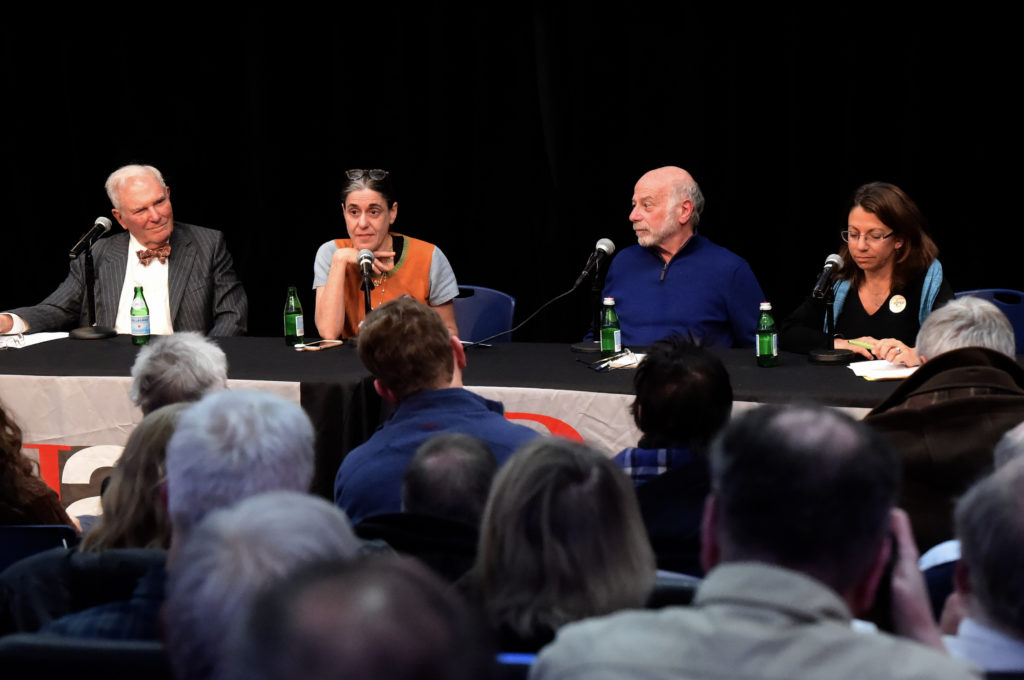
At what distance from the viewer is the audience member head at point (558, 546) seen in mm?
1306

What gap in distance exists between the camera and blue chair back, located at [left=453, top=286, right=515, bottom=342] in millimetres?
3994

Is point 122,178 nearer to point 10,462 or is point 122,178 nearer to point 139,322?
point 139,322

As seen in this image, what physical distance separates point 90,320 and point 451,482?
Result: 8.56 feet

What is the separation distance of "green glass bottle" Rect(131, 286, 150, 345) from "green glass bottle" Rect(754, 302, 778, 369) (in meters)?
1.97

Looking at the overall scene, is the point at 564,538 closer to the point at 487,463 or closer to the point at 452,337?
the point at 487,463

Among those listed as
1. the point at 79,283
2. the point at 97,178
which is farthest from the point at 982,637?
the point at 97,178

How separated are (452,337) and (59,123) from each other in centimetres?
343

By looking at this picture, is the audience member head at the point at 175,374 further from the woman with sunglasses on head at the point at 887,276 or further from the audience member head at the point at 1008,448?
the woman with sunglasses on head at the point at 887,276

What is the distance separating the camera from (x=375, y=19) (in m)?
4.73

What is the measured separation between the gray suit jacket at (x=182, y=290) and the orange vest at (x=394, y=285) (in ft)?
1.63

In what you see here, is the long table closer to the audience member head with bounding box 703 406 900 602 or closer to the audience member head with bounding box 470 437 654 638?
the audience member head with bounding box 470 437 654 638

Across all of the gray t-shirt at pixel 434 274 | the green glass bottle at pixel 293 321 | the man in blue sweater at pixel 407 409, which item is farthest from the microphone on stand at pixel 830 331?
the green glass bottle at pixel 293 321

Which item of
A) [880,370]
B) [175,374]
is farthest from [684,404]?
[880,370]

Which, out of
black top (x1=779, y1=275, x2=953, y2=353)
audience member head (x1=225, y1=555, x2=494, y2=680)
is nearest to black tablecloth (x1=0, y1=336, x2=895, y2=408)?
black top (x1=779, y1=275, x2=953, y2=353)
